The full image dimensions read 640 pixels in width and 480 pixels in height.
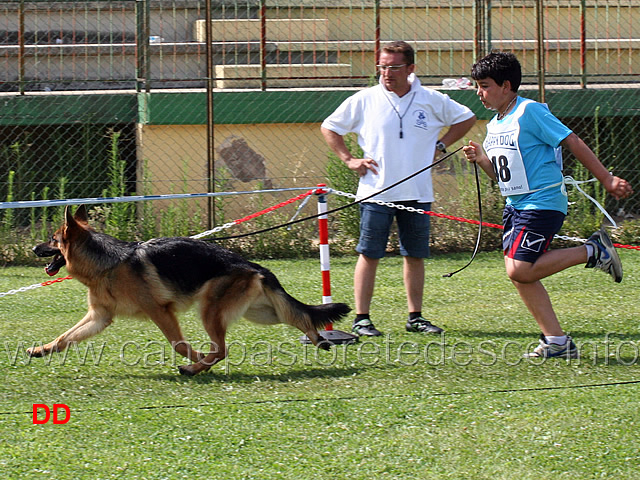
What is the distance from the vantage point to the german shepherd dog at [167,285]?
5.08 metres

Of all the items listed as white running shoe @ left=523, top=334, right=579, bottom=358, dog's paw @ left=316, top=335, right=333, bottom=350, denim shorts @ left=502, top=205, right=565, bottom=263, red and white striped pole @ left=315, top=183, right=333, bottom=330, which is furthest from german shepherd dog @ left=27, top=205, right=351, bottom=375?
white running shoe @ left=523, top=334, right=579, bottom=358

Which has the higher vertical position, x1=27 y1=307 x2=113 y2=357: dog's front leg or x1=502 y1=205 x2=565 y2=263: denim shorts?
x1=502 y1=205 x2=565 y2=263: denim shorts

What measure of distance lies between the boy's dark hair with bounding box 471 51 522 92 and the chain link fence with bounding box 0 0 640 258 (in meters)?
4.71

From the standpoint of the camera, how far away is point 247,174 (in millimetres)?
10352

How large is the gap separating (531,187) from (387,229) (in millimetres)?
1275

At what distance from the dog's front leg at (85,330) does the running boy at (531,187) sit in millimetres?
2467

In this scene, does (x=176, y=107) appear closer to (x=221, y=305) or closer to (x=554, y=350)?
(x=221, y=305)

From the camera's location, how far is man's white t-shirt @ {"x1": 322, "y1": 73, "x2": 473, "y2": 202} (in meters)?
5.94

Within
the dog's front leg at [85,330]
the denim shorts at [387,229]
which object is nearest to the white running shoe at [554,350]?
the denim shorts at [387,229]

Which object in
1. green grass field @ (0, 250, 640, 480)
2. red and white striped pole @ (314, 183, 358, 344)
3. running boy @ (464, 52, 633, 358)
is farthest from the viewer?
red and white striped pole @ (314, 183, 358, 344)

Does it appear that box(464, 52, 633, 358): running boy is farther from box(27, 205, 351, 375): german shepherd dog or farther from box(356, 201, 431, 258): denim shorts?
box(27, 205, 351, 375): german shepherd dog

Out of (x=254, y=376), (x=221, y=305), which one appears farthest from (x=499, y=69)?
(x=254, y=376)

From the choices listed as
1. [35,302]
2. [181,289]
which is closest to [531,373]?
[181,289]

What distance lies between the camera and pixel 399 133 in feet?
19.5
